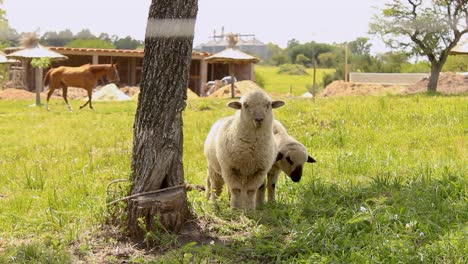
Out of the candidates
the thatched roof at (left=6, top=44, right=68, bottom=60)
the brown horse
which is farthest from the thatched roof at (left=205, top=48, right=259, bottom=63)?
the thatched roof at (left=6, top=44, right=68, bottom=60)

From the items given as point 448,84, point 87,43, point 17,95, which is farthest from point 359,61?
point 17,95

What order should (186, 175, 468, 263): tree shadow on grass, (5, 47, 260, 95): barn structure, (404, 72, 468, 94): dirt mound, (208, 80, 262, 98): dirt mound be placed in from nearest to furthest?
(186, 175, 468, 263): tree shadow on grass < (404, 72, 468, 94): dirt mound < (208, 80, 262, 98): dirt mound < (5, 47, 260, 95): barn structure

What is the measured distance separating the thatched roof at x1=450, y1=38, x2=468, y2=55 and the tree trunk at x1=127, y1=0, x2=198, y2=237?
20878mm

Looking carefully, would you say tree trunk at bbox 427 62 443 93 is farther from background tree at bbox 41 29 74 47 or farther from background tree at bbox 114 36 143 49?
background tree at bbox 114 36 143 49

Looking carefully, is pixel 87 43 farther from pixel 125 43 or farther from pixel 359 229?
pixel 359 229

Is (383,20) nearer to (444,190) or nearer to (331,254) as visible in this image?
(444,190)

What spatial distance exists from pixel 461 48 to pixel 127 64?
68.3ft

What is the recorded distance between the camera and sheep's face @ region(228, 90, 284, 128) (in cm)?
527

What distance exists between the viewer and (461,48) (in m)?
23.4

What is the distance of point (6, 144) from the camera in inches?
441

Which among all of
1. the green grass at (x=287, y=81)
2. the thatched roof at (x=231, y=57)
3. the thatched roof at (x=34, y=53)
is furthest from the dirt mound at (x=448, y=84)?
the thatched roof at (x=34, y=53)

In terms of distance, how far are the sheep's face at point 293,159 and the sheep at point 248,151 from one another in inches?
16.1

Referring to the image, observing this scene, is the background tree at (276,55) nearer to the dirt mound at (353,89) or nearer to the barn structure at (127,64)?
the barn structure at (127,64)

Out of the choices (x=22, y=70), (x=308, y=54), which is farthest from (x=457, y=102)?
(x=308, y=54)
